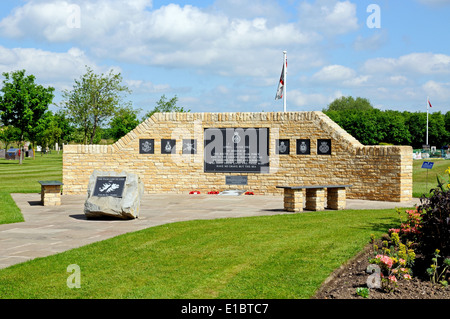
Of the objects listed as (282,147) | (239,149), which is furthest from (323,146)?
(239,149)

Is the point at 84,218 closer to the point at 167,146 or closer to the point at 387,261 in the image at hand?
the point at 167,146

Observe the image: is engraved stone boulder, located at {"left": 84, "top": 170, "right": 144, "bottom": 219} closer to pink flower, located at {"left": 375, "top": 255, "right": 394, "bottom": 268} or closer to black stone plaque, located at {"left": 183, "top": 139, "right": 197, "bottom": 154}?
black stone plaque, located at {"left": 183, "top": 139, "right": 197, "bottom": 154}

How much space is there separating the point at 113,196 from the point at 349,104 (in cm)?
10800

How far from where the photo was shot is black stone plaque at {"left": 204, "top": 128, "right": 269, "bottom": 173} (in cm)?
1944

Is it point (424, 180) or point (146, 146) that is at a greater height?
point (146, 146)

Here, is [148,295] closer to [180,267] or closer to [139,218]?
[180,267]

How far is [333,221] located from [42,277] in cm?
668

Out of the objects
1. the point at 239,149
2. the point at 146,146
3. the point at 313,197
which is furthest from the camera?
the point at 146,146

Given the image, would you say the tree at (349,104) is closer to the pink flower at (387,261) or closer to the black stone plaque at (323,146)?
the black stone plaque at (323,146)

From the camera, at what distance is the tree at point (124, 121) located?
150 feet

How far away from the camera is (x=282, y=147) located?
19312 mm

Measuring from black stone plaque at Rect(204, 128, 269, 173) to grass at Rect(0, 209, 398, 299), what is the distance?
8697 mm

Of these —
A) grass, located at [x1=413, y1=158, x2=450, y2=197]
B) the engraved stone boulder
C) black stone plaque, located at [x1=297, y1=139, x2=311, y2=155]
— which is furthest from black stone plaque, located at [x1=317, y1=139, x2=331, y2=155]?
the engraved stone boulder
